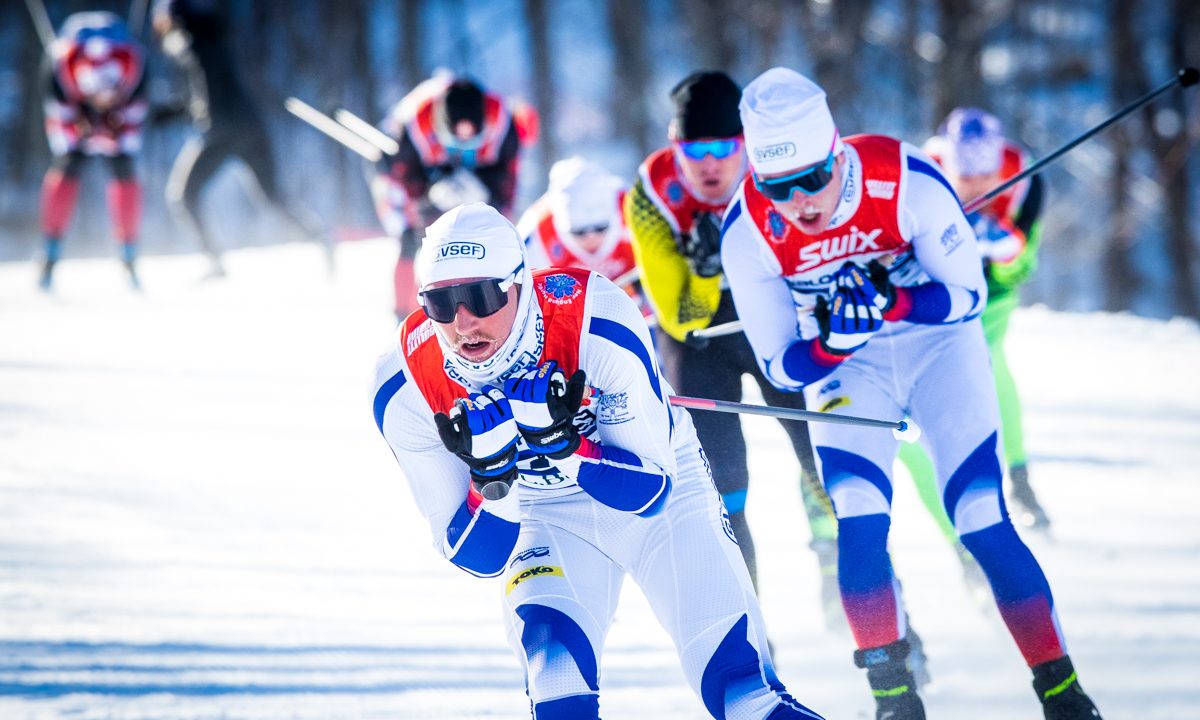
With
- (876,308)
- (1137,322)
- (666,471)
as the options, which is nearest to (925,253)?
(876,308)

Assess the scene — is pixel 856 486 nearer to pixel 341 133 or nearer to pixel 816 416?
pixel 816 416

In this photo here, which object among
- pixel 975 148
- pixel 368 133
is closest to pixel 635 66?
pixel 368 133

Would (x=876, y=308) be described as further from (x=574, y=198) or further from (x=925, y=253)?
(x=574, y=198)

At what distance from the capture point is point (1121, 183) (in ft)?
66.0

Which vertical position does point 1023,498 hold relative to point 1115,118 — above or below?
below

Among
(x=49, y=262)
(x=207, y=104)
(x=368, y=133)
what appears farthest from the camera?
(x=49, y=262)

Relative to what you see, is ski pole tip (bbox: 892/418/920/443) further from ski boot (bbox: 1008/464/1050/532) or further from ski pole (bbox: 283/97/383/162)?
ski pole (bbox: 283/97/383/162)

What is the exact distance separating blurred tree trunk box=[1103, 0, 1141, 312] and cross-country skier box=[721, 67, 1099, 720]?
659 inches

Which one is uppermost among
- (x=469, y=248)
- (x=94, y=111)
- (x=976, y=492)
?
(x=94, y=111)

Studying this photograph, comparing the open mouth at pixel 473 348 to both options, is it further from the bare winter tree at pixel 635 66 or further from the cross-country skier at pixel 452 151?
the bare winter tree at pixel 635 66

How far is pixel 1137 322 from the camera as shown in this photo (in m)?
10.7

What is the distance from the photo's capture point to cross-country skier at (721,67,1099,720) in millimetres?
3793

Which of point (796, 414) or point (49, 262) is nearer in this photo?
point (796, 414)

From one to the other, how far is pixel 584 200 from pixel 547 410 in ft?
7.88
